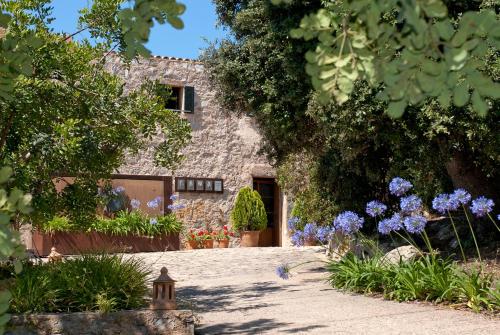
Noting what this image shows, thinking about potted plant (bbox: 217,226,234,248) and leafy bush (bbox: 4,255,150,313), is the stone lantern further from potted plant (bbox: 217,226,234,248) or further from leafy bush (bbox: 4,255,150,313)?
potted plant (bbox: 217,226,234,248)

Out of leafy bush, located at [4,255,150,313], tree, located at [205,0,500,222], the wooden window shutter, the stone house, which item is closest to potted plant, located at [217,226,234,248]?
the stone house

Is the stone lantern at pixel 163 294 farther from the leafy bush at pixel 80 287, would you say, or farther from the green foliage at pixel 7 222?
Result: the green foliage at pixel 7 222

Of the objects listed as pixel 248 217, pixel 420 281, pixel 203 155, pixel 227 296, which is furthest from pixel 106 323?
pixel 203 155

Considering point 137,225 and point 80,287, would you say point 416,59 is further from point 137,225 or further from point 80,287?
point 137,225

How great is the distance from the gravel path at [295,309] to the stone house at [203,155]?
543 centimetres

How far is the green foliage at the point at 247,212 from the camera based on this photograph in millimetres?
16453

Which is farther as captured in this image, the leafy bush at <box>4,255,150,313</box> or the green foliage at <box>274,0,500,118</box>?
the leafy bush at <box>4,255,150,313</box>

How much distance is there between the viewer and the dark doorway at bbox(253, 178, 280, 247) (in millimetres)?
17703

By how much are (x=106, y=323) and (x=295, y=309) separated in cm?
226

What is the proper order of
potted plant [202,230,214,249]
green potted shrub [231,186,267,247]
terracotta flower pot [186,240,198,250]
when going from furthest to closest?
1. green potted shrub [231,186,267,247]
2. potted plant [202,230,214,249]
3. terracotta flower pot [186,240,198,250]

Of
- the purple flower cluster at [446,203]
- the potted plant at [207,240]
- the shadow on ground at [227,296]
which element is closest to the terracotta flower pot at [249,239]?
the potted plant at [207,240]

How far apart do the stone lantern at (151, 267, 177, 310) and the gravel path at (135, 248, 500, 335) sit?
47 centimetres

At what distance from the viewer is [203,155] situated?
16.8 meters

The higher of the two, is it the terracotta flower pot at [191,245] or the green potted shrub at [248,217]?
the green potted shrub at [248,217]
